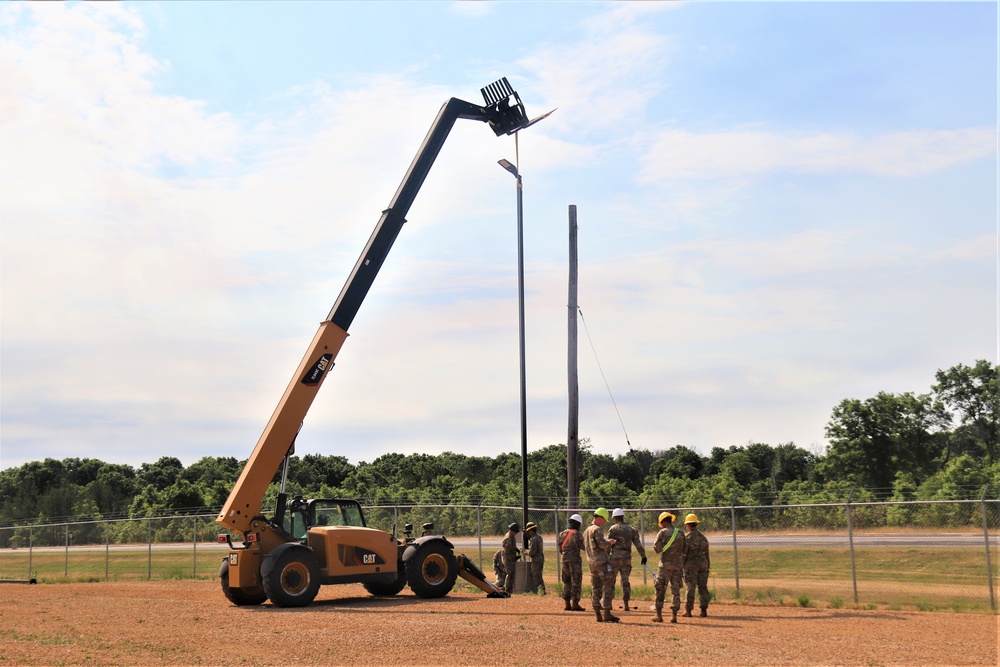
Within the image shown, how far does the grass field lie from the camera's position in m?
19.3

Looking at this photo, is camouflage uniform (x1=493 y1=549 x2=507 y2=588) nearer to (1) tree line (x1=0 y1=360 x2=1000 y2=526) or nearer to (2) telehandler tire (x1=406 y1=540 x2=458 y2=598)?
(2) telehandler tire (x1=406 y1=540 x2=458 y2=598)

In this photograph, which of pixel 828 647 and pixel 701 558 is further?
pixel 701 558

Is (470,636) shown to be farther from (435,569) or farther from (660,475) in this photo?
(660,475)

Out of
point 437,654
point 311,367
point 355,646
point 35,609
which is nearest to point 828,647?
point 437,654

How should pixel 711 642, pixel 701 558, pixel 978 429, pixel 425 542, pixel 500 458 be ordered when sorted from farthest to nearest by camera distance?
pixel 500 458
pixel 978 429
pixel 425 542
pixel 701 558
pixel 711 642

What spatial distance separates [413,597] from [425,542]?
118 cm

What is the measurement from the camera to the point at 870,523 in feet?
96.4

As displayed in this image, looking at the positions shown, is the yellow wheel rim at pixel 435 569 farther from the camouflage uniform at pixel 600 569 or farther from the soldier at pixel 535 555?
the camouflage uniform at pixel 600 569

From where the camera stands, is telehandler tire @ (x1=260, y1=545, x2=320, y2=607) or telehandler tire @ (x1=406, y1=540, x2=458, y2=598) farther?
telehandler tire @ (x1=406, y1=540, x2=458, y2=598)

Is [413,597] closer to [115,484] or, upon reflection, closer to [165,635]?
[165,635]

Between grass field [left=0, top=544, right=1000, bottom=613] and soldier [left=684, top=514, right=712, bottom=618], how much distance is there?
9.95 feet

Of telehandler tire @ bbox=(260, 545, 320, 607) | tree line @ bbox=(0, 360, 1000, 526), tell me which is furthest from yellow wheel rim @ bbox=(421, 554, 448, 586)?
tree line @ bbox=(0, 360, 1000, 526)

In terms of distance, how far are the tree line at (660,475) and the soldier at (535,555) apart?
515 inches

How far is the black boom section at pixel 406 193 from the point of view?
1917 cm
